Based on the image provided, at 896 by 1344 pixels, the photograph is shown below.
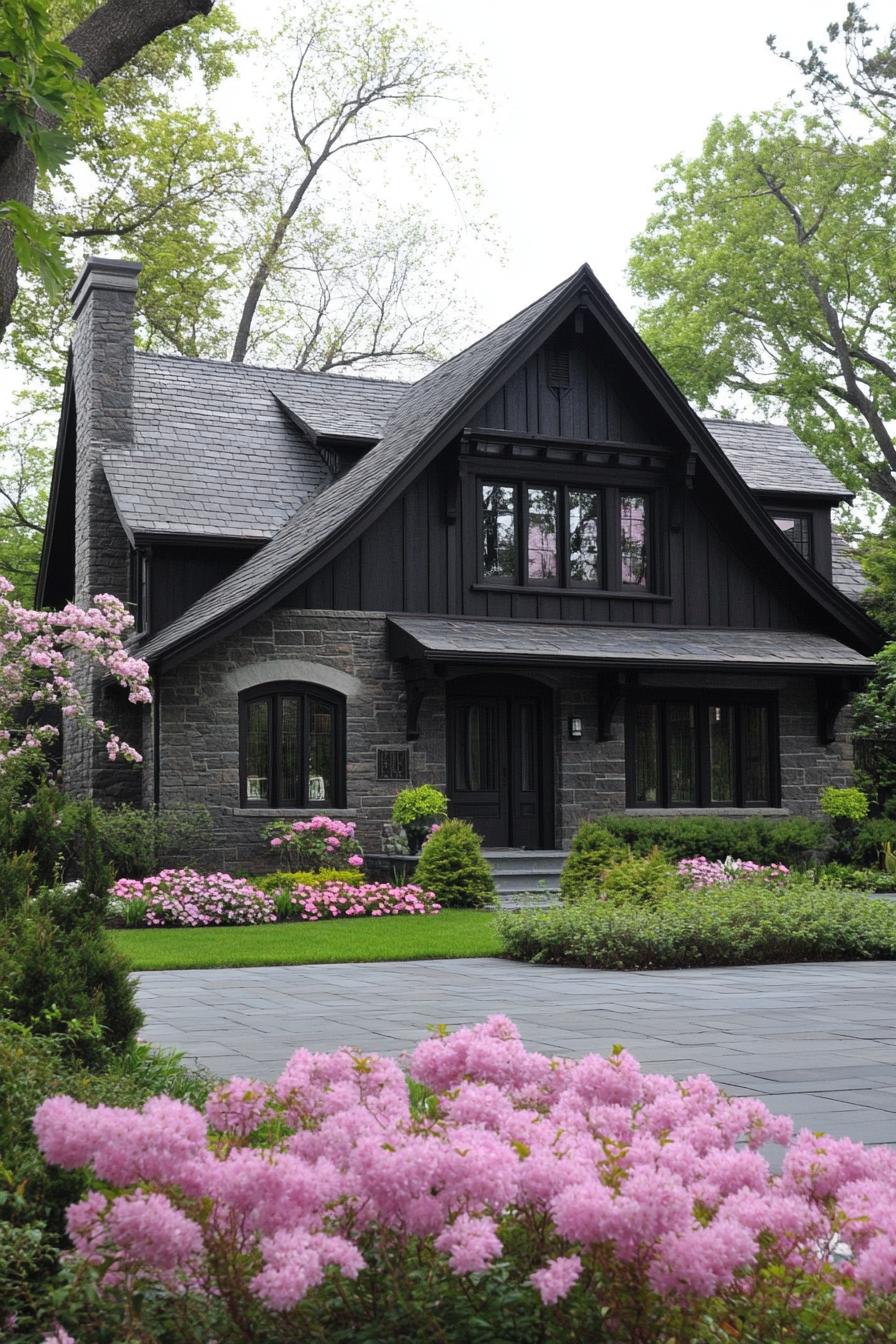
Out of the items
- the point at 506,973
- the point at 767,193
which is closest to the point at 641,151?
the point at 767,193

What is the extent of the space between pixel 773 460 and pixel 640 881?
12847mm

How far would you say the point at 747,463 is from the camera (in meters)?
24.1

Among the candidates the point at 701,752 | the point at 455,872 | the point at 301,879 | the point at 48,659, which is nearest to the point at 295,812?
the point at 301,879

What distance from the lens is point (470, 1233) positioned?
2412 millimetres

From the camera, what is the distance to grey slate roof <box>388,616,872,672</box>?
18.2m

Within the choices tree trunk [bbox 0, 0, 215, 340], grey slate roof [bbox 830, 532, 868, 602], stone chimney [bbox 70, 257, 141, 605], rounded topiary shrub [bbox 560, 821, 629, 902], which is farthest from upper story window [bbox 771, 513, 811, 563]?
tree trunk [bbox 0, 0, 215, 340]

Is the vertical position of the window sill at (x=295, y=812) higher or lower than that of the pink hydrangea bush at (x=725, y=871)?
higher

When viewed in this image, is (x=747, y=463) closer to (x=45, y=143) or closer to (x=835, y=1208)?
(x=45, y=143)

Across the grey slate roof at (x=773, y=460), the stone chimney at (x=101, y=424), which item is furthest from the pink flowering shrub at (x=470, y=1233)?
the grey slate roof at (x=773, y=460)

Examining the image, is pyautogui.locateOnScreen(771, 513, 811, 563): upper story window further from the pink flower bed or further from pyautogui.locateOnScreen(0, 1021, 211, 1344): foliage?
pyautogui.locateOnScreen(0, 1021, 211, 1344): foliage

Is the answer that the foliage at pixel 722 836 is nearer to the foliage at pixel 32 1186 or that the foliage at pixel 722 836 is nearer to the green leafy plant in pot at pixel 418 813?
the green leafy plant in pot at pixel 418 813

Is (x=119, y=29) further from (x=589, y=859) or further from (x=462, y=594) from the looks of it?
(x=462, y=594)

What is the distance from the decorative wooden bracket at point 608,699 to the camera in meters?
19.4

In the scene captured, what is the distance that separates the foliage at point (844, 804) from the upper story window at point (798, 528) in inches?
176
